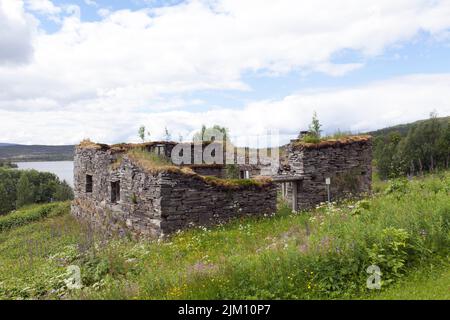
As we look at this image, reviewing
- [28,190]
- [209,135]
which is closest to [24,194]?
[28,190]

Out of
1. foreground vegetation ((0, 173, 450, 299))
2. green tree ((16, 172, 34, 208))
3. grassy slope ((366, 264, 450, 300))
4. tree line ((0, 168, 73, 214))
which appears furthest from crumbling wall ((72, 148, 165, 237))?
green tree ((16, 172, 34, 208))

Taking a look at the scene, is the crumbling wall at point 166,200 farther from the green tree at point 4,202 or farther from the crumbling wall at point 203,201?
the green tree at point 4,202

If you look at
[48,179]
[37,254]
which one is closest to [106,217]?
[37,254]

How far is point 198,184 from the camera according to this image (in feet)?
46.4

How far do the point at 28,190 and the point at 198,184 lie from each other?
2037 inches

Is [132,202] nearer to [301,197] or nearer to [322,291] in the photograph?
[301,197]

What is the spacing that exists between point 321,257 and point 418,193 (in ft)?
18.2

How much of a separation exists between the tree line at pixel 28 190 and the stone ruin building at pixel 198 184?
3950 centimetres

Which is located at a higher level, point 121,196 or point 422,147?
point 422,147

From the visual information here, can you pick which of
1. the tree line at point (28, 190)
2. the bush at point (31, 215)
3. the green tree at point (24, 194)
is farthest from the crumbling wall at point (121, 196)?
the green tree at point (24, 194)

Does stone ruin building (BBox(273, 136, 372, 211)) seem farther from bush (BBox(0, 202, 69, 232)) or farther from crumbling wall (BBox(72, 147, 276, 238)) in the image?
bush (BBox(0, 202, 69, 232))

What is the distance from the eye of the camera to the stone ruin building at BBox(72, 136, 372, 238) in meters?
14.0

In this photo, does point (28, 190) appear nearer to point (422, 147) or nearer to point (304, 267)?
point (422, 147)

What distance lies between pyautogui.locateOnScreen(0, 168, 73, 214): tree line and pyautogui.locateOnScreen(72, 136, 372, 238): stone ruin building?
130ft
